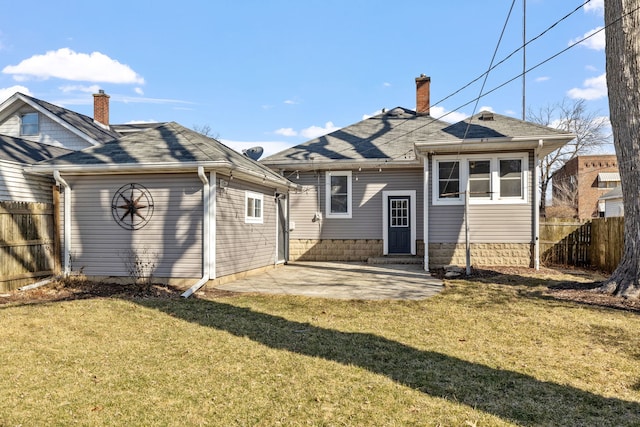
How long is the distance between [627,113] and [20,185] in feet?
40.1

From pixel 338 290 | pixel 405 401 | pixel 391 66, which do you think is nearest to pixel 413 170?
pixel 391 66

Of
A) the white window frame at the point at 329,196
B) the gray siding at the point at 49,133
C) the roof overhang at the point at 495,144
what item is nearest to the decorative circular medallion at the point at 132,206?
the white window frame at the point at 329,196

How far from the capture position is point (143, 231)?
29.7 ft

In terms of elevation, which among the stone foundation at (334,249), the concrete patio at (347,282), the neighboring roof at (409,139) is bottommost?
the concrete patio at (347,282)

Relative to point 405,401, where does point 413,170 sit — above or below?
above

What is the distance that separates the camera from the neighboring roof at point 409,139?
10781 mm

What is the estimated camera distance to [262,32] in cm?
1467

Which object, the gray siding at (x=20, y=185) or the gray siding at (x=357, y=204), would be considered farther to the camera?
the gray siding at (x=357, y=204)

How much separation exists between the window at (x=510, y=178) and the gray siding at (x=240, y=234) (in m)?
6.45

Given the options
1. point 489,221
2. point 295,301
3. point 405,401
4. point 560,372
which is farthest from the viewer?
point 489,221

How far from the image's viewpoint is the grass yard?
3197mm

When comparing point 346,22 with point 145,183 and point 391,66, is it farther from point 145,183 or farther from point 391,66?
point 145,183

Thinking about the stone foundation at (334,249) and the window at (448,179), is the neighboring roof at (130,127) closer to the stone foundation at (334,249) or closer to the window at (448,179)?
the stone foundation at (334,249)

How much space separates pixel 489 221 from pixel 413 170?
3.20m
